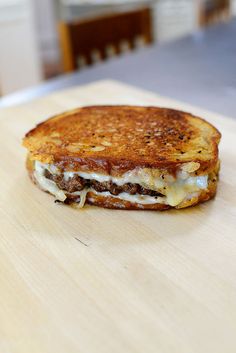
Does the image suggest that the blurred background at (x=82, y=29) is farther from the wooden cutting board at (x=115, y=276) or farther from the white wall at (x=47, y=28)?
the wooden cutting board at (x=115, y=276)

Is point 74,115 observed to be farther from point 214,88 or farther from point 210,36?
point 210,36

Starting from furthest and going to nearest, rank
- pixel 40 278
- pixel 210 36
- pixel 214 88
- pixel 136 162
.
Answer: pixel 210 36 < pixel 214 88 < pixel 136 162 < pixel 40 278

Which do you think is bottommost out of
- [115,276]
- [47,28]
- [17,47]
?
[47,28]

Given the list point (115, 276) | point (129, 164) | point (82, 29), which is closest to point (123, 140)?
point (129, 164)

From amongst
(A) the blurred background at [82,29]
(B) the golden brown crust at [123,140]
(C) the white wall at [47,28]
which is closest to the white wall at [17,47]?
(A) the blurred background at [82,29]

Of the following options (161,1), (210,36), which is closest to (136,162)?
(210,36)

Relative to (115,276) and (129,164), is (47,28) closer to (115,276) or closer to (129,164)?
(129,164)

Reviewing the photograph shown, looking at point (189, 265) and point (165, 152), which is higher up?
point (165, 152)

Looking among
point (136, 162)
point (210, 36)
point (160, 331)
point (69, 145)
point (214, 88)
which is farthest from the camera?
point (210, 36)
